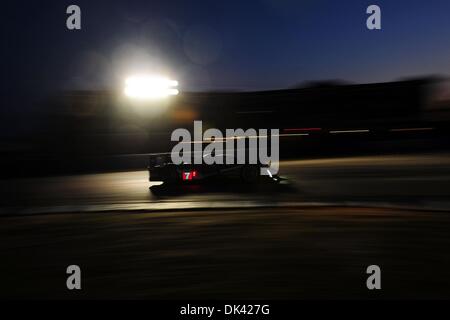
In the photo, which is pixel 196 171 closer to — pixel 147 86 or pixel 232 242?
pixel 232 242

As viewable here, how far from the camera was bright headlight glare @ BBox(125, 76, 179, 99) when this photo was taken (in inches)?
1232

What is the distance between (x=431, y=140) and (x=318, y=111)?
33.8ft

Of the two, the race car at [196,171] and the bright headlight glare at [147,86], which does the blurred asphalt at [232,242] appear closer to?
the race car at [196,171]

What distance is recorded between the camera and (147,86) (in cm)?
3155

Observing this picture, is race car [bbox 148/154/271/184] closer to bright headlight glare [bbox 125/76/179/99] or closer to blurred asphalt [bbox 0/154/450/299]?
blurred asphalt [bbox 0/154/450/299]

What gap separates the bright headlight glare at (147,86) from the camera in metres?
31.3

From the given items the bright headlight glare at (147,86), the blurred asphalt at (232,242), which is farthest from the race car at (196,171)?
the bright headlight glare at (147,86)

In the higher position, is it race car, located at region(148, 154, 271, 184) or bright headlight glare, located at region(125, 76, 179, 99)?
bright headlight glare, located at region(125, 76, 179, 99)

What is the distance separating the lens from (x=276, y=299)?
4.50m

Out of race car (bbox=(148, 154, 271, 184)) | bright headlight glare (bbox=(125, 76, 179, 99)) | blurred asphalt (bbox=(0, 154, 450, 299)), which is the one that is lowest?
blurred asphalt (bbox=(0, 154, 450, 299))

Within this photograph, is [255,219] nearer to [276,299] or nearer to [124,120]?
[276,299]

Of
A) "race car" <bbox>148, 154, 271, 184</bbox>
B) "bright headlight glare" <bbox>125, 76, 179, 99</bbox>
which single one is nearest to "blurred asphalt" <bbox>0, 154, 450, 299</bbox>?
"race car" <bbox>148, 154, 271, 184</bbox>

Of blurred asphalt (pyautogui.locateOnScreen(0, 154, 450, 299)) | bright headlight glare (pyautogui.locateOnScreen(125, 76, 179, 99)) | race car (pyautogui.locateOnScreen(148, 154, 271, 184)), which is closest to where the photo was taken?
blurred asphalt (pyautogui.locateOnScreen(0, 154, 450, 299))
